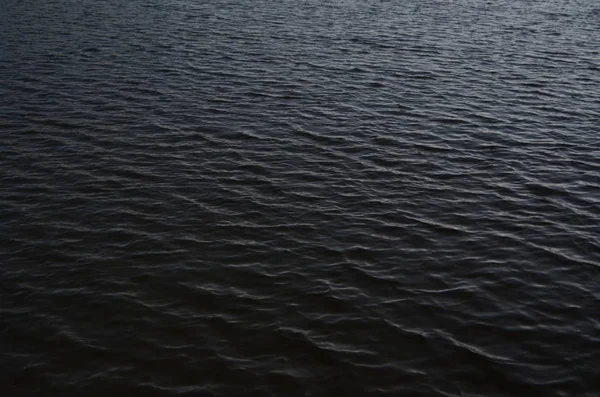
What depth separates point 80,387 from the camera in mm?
15836

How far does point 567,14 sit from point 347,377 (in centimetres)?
6295

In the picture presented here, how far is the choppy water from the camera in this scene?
16906 millimetres

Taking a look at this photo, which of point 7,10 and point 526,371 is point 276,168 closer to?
point 526,371

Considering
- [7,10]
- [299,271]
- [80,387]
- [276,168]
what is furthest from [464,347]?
[7,10]

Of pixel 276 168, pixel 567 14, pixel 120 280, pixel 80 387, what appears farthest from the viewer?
pixel 567 14

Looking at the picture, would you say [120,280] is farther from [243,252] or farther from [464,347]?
[464,347]

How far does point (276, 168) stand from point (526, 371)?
598 inches

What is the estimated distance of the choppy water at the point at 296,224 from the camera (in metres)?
16.9

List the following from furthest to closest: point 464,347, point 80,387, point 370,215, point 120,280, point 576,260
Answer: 1. point 370,215
2. point 576,260
3. point 120,280
4. point 464,347
5. point 80,387

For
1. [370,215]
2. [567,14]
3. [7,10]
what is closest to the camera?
[370,215]

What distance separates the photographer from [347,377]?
53.9 ft

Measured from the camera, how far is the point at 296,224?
77.2 feet

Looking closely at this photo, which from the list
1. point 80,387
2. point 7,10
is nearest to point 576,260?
point 80,387

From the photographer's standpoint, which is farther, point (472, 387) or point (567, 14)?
point (567, 14)
